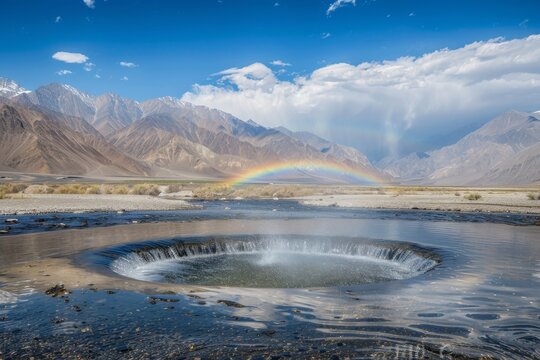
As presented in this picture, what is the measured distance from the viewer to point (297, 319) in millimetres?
12359

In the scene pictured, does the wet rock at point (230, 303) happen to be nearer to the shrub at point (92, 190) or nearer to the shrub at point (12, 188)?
Answer: the shrub at point (12, 188)

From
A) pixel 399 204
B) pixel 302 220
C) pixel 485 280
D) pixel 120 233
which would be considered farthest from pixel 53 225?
pixel 399 204

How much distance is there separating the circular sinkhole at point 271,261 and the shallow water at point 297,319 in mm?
2572

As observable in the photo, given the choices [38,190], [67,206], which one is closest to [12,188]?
[38,190]

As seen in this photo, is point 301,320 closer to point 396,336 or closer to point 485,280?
point 396,336

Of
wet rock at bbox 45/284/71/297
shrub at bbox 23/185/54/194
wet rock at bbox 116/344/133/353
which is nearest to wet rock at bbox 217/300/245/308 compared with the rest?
wet rock at bbox 116/344/133/353

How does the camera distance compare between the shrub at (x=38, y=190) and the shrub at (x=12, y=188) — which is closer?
the shrub at (x=12, y=188)

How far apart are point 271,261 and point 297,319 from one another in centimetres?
1372

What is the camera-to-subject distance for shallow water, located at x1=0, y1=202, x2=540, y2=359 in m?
10.1

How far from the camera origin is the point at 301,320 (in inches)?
482

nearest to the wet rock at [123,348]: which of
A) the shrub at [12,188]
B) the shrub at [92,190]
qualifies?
the shrub at [12,188]

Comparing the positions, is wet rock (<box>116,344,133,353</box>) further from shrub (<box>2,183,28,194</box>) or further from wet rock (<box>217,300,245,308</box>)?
shrub (<box>2,183,28,194</box>)

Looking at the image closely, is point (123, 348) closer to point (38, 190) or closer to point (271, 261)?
point (271, 261)

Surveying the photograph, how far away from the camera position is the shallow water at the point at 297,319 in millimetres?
10117
